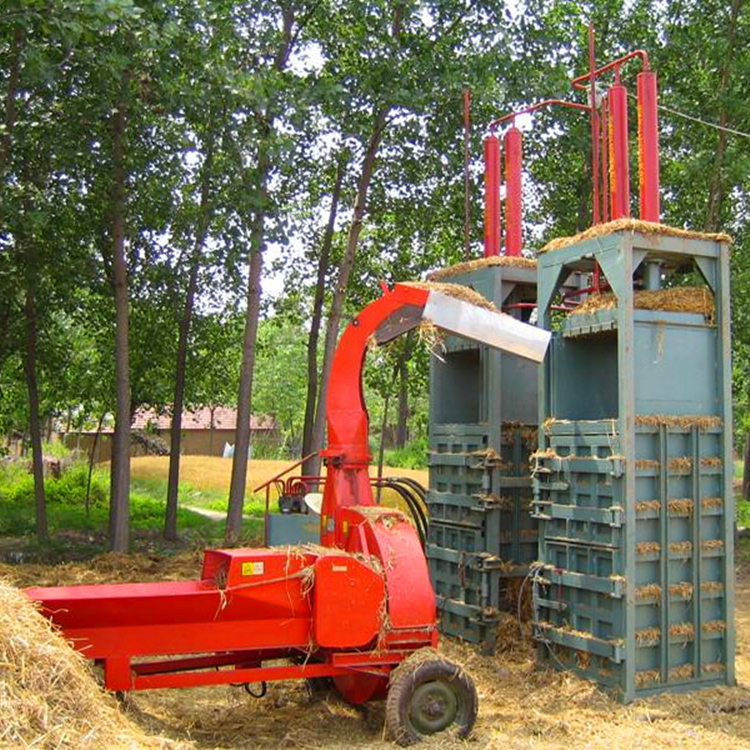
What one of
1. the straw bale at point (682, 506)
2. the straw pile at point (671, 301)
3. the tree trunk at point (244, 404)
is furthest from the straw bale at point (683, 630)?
the tree trunk at point (244, 404)

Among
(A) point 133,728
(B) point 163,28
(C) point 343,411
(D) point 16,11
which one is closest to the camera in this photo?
(A) point 133,728

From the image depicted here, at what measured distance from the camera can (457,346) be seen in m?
10.3

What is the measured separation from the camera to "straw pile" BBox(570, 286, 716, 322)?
27.2 ft

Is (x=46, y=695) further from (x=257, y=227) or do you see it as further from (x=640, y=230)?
(x=257, y=227)

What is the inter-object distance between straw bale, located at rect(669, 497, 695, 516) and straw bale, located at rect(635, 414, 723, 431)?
629 millimetres

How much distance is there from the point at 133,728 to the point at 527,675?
418 centimetres

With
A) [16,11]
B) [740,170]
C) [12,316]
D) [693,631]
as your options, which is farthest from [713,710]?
[12,316]

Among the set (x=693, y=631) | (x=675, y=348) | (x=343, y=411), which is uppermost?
(x=675, y=348)

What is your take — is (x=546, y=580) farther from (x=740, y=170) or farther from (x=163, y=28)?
(x=740, y=170)

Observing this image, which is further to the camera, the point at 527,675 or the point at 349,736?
the point at 527,675

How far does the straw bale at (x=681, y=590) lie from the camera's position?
799 centimetres


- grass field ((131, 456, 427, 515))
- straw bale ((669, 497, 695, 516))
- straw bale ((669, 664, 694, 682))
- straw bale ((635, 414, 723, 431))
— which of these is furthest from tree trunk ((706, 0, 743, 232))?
grass field ((131, 456, 427, 515))

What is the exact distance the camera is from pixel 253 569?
6418 mm

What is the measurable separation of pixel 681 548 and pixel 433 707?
2.84m
